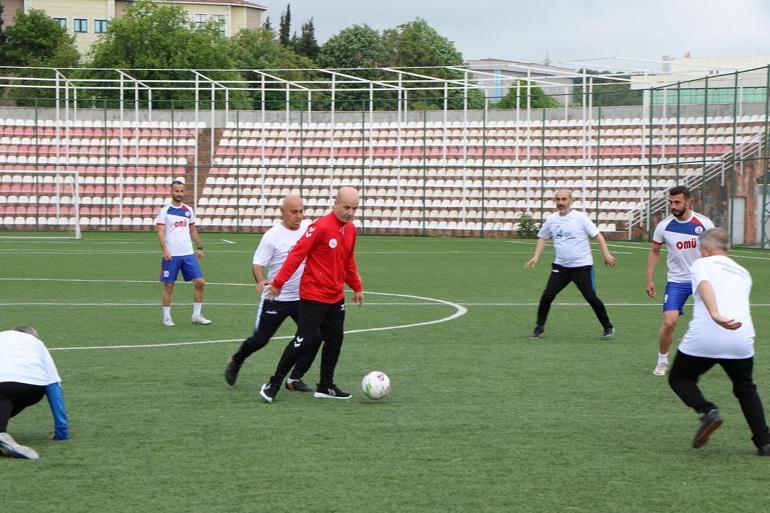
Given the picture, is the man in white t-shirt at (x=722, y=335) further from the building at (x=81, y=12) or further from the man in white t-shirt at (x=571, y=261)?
the building at (x=81, y=12)

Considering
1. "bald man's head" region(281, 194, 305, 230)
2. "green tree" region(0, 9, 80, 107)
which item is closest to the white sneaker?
"bald man's head" region(281, 194, 305, 230)

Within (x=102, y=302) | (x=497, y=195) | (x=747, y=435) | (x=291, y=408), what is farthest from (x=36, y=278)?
(x=497, y=195)

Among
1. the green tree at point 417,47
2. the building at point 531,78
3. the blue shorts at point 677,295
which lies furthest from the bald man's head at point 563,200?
the green tree at point 417,47

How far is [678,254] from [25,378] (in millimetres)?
6450

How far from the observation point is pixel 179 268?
52.5 ft

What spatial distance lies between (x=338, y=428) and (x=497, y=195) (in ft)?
117

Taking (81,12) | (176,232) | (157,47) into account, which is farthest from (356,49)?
(176,232)

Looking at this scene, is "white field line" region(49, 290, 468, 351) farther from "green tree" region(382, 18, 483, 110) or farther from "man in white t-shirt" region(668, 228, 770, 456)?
"green tree" region(382, 18, 483, 110)

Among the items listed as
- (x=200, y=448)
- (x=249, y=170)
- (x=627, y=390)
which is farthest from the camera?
(x=249, y=170)

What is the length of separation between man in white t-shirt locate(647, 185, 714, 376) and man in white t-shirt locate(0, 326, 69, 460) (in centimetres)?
584

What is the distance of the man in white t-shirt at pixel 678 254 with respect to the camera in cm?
1116

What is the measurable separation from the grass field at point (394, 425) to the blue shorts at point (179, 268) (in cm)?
65

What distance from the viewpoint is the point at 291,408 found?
371 inches

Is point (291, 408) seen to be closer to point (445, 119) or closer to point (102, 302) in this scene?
→ point (102, 302)
